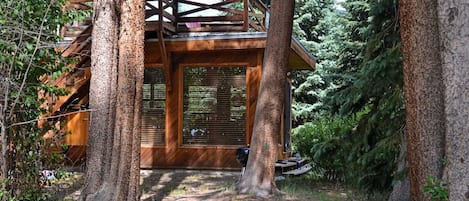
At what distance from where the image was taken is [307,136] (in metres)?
9.55

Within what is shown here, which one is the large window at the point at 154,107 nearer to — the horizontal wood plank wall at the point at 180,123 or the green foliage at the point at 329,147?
the horizontal wood plank wall at the point at 180,123

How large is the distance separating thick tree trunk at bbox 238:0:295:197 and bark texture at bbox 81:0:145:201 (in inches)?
94.3

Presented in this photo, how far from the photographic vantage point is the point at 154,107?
34.5 feet

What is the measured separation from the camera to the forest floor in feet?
22.8

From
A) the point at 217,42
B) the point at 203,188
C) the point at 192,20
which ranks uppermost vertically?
the point at 192,20

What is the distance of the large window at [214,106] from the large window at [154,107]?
54cm

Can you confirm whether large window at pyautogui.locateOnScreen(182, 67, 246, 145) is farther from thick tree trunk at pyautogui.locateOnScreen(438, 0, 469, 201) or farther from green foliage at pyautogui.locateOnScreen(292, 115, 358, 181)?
thick tree trunk at pyautogui.locateOnScreen(438, 0, 469, 201)

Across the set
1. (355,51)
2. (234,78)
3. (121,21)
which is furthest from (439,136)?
(355,51)

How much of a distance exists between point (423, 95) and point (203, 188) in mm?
4857

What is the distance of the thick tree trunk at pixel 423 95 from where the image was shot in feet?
12.2

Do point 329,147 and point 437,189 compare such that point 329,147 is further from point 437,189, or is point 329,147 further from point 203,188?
point 437,189

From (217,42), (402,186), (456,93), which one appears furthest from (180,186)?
(456,93)

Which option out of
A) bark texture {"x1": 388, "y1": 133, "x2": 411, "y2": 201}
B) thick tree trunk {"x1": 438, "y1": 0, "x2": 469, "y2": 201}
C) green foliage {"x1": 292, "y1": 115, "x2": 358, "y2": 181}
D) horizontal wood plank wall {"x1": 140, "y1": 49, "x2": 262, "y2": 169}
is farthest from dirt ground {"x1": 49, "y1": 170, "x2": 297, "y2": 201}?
thick tree trunk {"x1": 438, "y1": 0, "x2": 469, "y2": 201}

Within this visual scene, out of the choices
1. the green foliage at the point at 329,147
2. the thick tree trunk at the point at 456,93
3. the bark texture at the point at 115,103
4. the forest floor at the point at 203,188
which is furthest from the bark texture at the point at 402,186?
the bark texture at the point at 115,103
